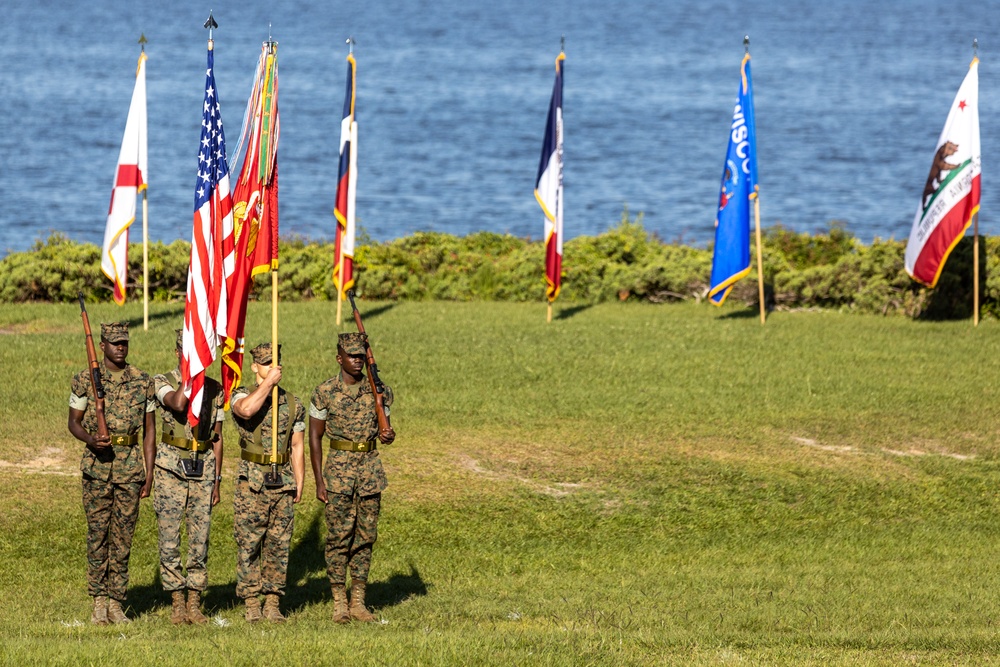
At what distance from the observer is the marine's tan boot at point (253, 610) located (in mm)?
12289

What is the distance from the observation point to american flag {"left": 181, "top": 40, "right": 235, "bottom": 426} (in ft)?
41.0

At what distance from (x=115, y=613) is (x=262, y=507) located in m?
1.40

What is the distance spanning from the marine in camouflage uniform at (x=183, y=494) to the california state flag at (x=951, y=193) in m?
15.2

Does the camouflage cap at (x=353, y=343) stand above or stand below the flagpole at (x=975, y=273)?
above

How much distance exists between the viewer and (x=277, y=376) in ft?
39.5

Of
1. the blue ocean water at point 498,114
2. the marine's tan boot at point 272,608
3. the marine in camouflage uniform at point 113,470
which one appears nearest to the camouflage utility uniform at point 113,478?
the marine in camouflage uniform at point 113,470

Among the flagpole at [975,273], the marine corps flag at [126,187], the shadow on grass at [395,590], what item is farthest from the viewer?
the flagpole at [975,273]

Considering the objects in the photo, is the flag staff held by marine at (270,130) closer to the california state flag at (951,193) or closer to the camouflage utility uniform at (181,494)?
the camouflage utility uniform at (181,494)

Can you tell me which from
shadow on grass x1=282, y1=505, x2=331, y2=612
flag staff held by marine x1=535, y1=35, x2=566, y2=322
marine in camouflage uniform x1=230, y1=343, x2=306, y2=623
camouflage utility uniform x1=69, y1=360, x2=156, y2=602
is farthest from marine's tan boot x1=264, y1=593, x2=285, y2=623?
flag staff held by marine x1=535, y1=35, x2=566, y2=322

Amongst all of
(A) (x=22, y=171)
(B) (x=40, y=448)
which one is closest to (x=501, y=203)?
(A) (x=22, y=171)

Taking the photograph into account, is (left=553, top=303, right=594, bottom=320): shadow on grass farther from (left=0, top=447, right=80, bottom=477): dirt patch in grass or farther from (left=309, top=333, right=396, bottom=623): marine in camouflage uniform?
(left=309, top=333, right=396, bottom=623): marine in camouflage uniform

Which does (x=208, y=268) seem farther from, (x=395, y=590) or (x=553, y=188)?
(x=553, y=188)

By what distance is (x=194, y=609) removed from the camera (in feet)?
40.5

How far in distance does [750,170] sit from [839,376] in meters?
5.13
